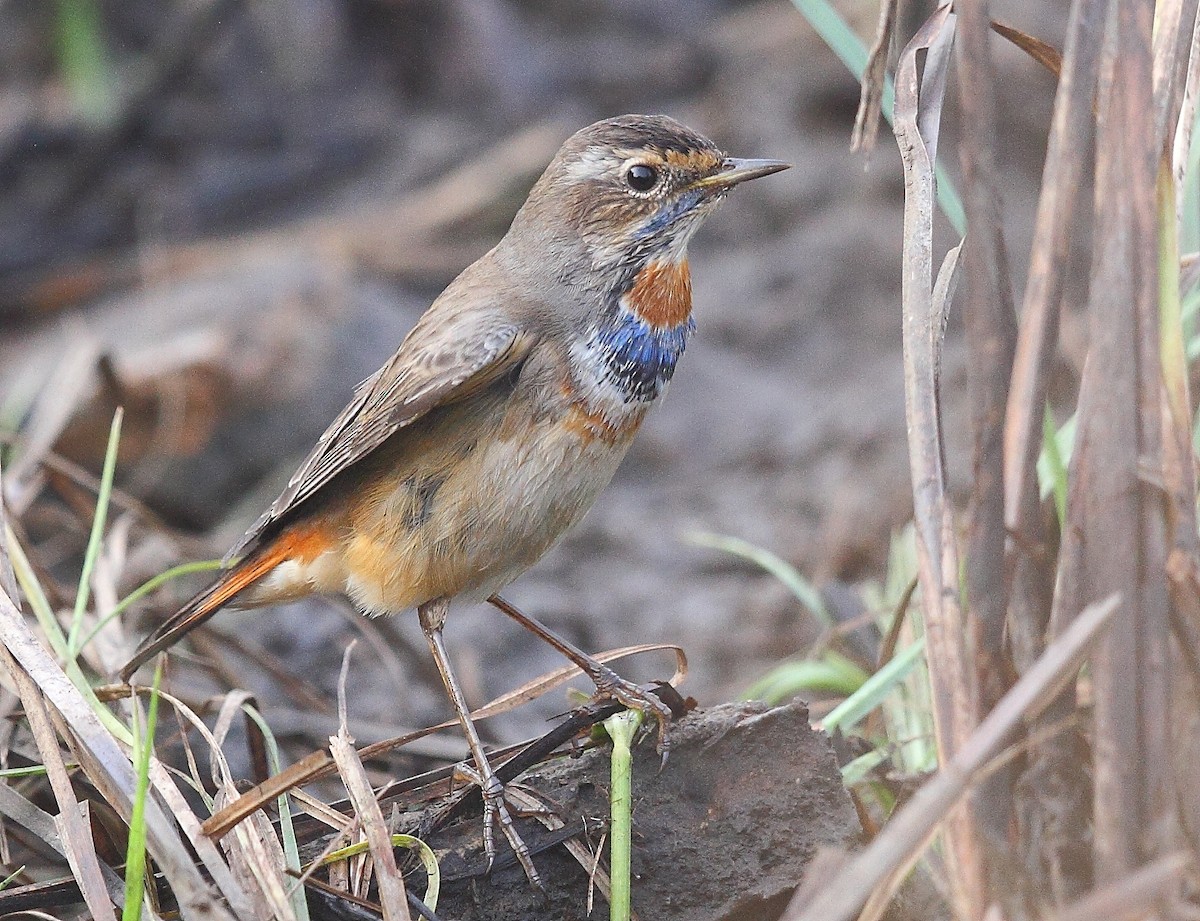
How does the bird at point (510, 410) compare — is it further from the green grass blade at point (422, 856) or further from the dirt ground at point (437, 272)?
the dirt ground at point (437, 272)

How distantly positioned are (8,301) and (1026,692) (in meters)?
7.68

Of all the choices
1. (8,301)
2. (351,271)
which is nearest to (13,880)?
(351,271)

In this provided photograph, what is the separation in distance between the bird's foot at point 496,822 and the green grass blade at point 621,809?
→ 176 mm

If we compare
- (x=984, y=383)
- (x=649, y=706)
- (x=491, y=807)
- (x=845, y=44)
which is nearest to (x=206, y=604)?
(x=491, y=807)

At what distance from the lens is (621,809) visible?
9.64 feet

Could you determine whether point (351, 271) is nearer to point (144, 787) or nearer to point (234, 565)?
point (234, 565)

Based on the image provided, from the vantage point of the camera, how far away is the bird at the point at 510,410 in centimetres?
381

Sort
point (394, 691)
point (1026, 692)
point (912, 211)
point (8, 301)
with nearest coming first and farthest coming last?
point (1026, 692)
point (912, 211)
point (394, 691)
point (8, 301)

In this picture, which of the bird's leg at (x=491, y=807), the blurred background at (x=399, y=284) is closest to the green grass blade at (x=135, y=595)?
the blurred background at (x=399, y=284)

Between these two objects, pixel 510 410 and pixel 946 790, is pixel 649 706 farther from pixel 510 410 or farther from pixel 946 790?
pixel 946 790

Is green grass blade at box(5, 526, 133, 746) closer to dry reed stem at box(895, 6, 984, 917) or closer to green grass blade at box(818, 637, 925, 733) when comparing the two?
green grass blade at box(818, 637, 925, 733)

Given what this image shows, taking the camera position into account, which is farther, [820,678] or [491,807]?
[820,678]

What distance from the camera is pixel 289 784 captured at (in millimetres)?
2809

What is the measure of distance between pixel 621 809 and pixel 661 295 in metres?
1.66
